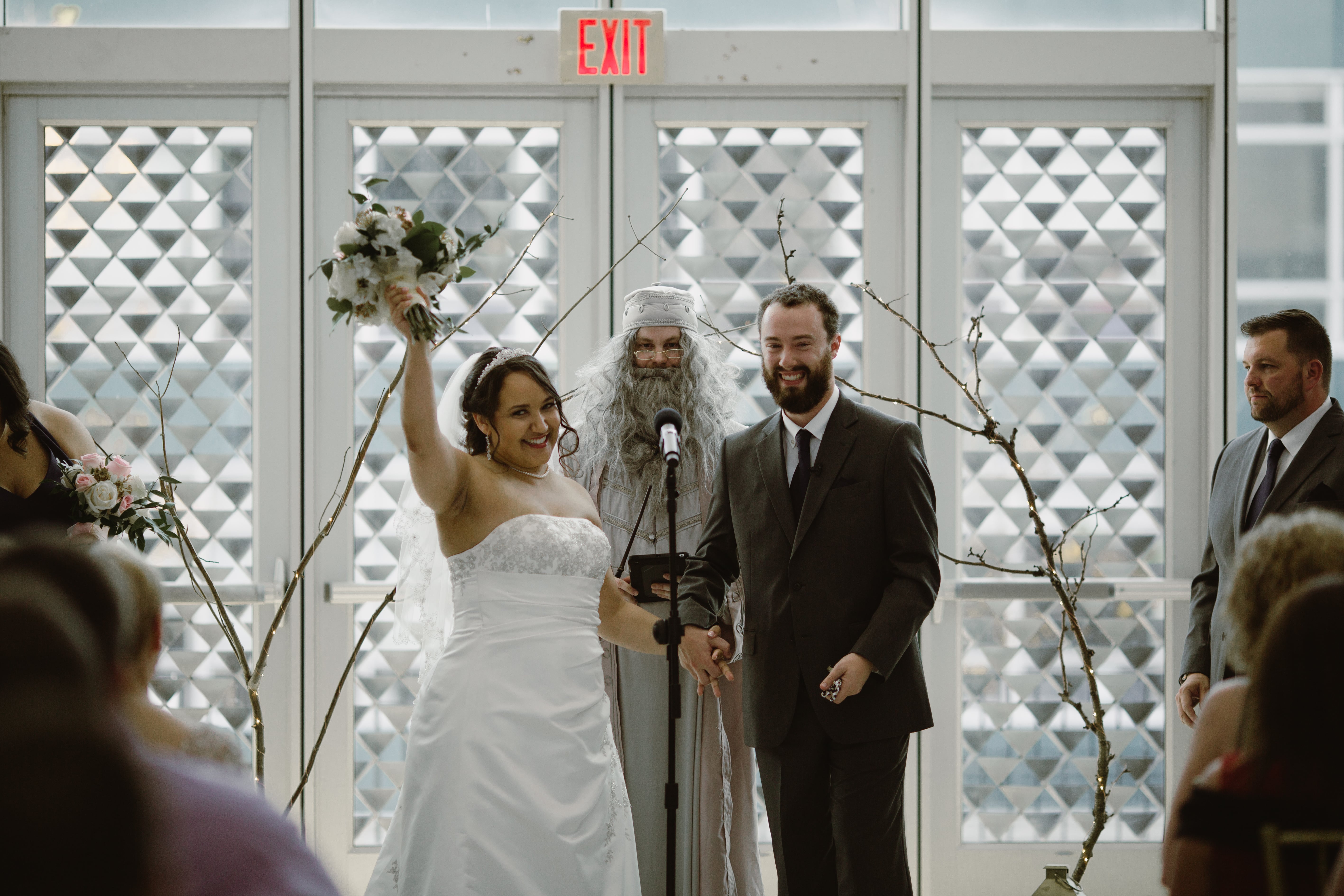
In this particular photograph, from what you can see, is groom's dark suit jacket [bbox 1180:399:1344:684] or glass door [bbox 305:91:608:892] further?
glass door [bbox 305:91:608:892]

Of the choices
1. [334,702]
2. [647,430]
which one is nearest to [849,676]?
[647,430]

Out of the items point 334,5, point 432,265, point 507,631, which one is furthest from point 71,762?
point 334,5

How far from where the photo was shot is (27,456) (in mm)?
2838

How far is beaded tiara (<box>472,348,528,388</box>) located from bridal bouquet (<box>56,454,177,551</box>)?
91cm

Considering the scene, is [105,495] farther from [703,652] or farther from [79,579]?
[79,579]

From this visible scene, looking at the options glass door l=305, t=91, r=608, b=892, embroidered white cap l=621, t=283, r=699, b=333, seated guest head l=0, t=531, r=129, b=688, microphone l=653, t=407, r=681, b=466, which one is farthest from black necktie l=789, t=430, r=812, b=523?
seated guest head l=0, t=531, r=129, b=688

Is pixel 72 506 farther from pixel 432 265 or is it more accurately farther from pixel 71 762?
pixel 71 762

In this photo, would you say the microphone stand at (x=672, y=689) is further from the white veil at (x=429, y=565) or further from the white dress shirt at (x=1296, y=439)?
the white dress shirt at (x=1296, y=439)

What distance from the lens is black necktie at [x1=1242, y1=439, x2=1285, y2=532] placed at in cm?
296

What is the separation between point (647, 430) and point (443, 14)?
6.44 feet

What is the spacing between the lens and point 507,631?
8.68 feet

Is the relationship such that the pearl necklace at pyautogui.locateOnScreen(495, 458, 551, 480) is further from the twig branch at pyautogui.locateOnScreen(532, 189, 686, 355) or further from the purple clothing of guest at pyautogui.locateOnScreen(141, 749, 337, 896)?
the purple clothing of guest at pyautogui.locateOnScreen(141, 749, 337, 896)

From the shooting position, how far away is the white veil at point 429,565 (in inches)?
121

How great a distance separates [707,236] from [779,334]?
1473 millimetres
